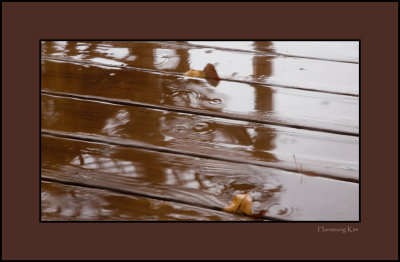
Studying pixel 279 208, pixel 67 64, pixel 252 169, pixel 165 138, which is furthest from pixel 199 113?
pixel 67 64

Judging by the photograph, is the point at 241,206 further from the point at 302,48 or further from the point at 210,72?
the point at 302,48

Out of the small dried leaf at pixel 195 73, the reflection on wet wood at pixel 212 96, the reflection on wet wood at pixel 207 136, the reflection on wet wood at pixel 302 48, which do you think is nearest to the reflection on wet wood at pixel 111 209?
the reflection on wet wood at pixel 207 136

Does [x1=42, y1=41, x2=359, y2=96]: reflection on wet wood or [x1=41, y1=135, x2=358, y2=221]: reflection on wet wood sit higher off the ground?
[x1=42, y1=41, x2=359, y2=96]: reflection on wet wood

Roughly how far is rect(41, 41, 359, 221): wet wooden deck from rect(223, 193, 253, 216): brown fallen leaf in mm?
10

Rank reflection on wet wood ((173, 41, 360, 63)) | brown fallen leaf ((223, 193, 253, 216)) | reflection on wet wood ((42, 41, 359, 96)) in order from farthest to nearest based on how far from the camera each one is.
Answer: reflection on wet wood ((173, 41, 360, 63)), reflection on wet wood ((42, 41, 359, 96)), brown fallen leaf ((223, 193, 253, 216))

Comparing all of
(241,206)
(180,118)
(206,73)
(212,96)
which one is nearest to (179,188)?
(241,206)

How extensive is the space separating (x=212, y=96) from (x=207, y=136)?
179 millimetres

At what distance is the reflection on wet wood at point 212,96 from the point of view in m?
1.00

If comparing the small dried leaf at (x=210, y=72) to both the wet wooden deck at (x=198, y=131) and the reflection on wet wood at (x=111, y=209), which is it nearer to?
the wet wooden deck at (x=198, y=131)

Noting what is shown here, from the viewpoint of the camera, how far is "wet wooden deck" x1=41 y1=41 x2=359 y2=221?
80 cm

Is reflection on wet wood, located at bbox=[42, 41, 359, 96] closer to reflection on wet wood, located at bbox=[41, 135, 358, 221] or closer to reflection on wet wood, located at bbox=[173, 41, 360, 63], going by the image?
reflection on wet wood, located at bbox=[173, 41, 360, 63]

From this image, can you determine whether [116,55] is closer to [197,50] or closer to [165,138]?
[197,50]

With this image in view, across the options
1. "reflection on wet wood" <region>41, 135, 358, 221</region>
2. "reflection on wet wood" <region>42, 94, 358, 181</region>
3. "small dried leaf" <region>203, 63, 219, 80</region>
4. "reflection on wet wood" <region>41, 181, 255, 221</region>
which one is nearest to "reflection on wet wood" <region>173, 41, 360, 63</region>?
"small dried leaf" <region>203, 63, 219, 80</region>

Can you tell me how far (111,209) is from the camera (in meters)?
0.79
